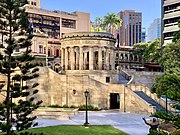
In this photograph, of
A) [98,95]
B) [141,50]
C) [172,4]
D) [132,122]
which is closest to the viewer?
[132,122]

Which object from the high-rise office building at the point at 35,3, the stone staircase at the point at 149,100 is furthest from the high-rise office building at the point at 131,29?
the stone staircase at the point at 149,100

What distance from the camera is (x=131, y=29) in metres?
132

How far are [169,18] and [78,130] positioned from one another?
48660mm

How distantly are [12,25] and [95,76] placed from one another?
22.0 metres

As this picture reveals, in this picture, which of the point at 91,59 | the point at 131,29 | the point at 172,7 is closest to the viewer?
the point at 91,59

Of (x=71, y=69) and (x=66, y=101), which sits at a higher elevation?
(x=71, y=69)

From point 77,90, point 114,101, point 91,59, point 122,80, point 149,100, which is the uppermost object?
point 91,59

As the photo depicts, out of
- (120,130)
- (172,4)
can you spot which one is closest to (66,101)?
(120,130)

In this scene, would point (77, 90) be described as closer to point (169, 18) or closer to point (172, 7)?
point (169, 18)

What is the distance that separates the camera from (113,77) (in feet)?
129

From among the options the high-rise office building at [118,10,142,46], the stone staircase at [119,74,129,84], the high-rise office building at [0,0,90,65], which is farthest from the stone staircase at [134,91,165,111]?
the high-rise office building at [118,10,142,46]

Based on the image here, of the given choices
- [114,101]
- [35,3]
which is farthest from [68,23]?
[114,101]

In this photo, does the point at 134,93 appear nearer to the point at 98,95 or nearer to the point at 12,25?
the point at 98,95

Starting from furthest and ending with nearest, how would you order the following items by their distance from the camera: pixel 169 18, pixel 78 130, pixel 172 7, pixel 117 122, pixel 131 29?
pixel 131 29
pixel 172 7
pixel 169 18
pixel 117 122
pixel 78 130
